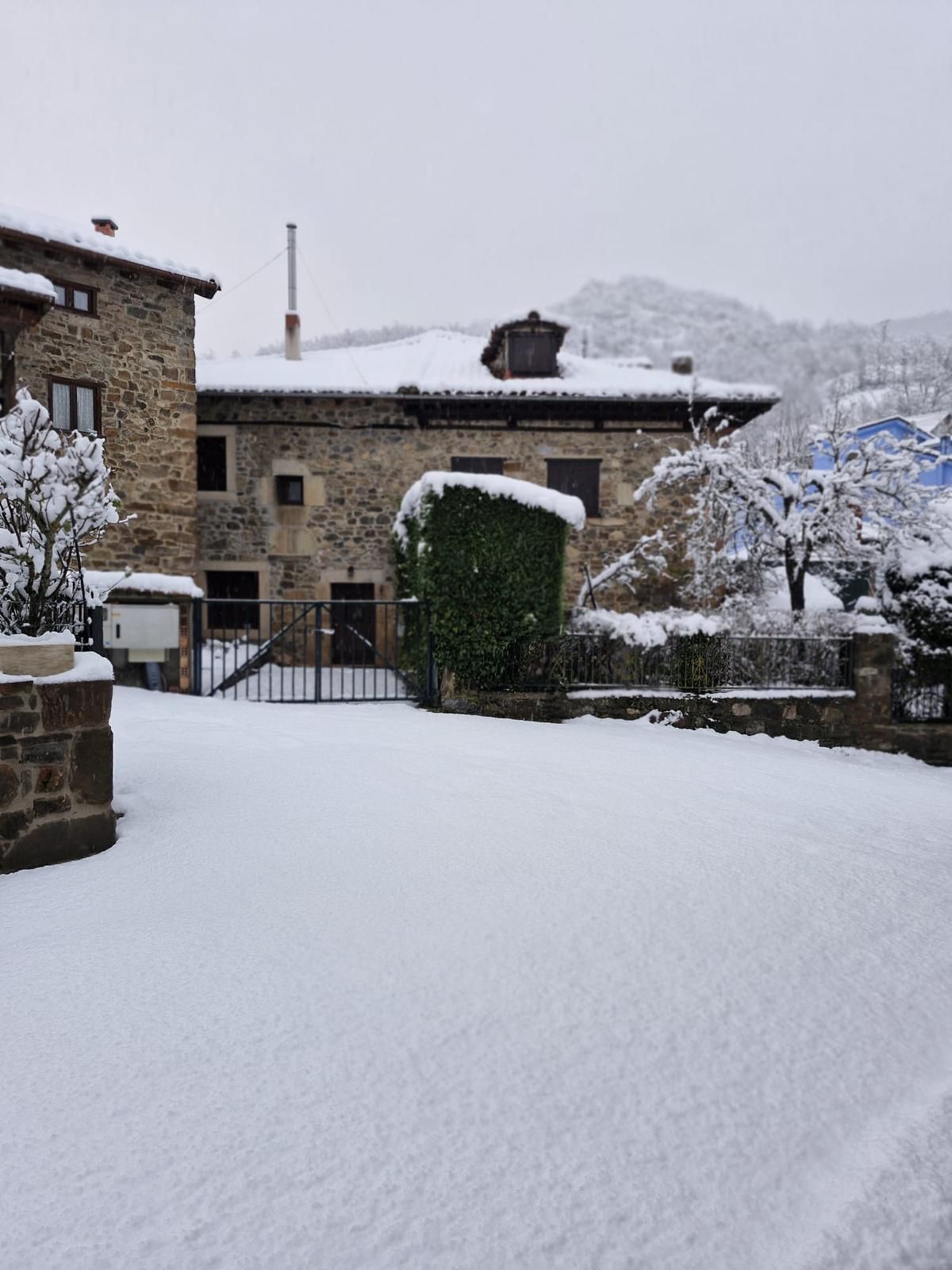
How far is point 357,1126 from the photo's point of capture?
1.71 meters

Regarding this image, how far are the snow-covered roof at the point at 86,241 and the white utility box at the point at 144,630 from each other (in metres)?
6.26

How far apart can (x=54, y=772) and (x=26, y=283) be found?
331 inches

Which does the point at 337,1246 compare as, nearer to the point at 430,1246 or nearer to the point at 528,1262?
the point at 430,1246

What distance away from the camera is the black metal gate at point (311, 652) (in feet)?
26.0

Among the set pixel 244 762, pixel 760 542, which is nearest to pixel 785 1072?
pixel 244 762

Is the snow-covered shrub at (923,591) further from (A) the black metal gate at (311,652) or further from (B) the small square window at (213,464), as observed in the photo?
(B) the small square window at (213,464)

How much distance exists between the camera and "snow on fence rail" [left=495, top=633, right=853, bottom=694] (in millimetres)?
7723

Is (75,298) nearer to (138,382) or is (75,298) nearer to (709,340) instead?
(138,382)

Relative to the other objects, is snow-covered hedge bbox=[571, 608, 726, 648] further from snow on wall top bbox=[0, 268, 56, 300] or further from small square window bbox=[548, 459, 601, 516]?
snow on wall top bbox=[0, 268, 56, 300]

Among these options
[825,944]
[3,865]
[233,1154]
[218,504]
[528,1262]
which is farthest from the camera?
[218,504]

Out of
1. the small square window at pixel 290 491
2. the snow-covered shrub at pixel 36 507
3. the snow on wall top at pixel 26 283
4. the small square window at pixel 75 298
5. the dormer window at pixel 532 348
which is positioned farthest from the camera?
the dormer window at pixel 532 348

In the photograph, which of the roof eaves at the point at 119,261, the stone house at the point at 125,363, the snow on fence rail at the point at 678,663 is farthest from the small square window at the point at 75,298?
the snow on fence rail at the point at 678,663

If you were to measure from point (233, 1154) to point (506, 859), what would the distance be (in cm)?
174

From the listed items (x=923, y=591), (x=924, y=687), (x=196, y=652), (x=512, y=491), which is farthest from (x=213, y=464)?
(x=924, y=687)
